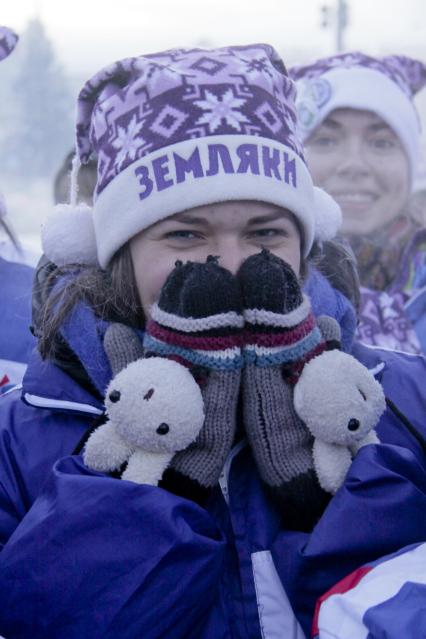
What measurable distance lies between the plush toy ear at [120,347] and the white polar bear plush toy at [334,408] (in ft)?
0.86

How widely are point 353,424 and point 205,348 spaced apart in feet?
0.77

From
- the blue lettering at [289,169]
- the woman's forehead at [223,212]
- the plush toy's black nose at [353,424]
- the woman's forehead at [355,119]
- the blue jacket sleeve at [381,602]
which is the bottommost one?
the woman's forehead at [355,119]

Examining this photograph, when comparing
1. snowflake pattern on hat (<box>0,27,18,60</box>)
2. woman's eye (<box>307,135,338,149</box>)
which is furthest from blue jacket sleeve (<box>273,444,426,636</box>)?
woman's eye (<box>307,135,338,149</box>)

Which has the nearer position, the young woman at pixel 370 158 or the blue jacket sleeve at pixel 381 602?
the blue jacket sleeve at pixel 381 602

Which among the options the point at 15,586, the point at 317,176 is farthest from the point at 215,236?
the point at 317,176

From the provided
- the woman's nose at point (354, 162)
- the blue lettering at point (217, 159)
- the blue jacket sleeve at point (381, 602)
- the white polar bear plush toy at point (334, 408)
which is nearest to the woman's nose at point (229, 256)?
the blue lettering at point (217, 159)

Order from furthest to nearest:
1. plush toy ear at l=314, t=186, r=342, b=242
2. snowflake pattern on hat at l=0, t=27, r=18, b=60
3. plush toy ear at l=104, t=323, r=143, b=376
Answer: snowflake pattern on hat at l=0, t=27, r=18, b=60 < plush toy ear at l=314, t=186, r=342, b=242 < plush toy ear at l=104, t=323, r=143, b=376

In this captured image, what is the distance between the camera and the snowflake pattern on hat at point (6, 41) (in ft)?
7.07

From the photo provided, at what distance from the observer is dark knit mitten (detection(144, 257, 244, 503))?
1127 mm

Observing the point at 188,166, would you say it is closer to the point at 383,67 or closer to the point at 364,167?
the point at 364,167

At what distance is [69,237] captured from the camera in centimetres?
147

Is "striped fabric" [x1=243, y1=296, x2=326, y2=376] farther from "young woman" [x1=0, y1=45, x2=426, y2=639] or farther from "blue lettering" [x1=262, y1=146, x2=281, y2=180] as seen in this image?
"blue lettering" [x1=262, y1=146, x2=281, y2=180]

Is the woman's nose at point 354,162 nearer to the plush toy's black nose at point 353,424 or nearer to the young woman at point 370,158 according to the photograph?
the young woman at point 370,158

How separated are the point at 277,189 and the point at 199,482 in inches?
20.2
